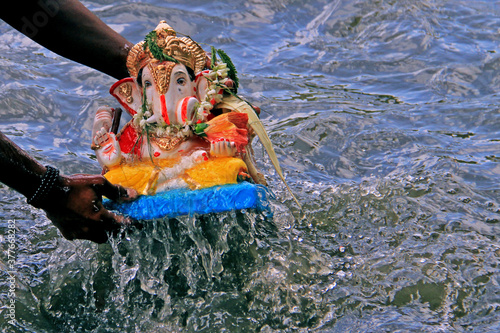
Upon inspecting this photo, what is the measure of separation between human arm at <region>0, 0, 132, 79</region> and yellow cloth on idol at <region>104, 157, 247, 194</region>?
31.9 inches

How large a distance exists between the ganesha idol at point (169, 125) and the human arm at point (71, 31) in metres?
0.39

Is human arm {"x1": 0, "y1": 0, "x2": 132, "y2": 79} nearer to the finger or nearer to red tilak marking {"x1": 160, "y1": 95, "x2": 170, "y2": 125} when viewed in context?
red tilak marking {"x1": 160, "y1": 95, "x2": 170, "y2": 125}

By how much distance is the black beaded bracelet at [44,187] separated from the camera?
10.1 feet

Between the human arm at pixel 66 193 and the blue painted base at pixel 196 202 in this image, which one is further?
the blue painted base at pixel 196 202

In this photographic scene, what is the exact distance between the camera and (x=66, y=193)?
10.3ft

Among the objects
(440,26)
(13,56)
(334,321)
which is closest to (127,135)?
(334,321)

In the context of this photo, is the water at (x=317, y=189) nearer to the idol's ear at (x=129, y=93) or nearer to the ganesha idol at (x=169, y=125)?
the ganesha idol at (x=169, y=125)

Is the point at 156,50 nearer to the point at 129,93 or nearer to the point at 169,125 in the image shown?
the point at 129,93

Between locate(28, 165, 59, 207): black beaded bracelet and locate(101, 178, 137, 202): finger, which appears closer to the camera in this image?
locate(28, 165, 59, 207): black beaded bracelet

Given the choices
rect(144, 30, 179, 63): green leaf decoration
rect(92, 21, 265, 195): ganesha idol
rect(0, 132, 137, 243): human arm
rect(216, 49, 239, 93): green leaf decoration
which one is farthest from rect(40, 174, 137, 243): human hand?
rect(216, 49, 239, 93): green leaf decoration

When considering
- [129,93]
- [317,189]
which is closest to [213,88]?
[129,93]

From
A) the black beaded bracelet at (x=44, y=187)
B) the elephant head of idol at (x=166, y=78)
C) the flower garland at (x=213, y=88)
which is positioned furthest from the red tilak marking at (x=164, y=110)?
the black beaded bracelet at (x=44, y=187)

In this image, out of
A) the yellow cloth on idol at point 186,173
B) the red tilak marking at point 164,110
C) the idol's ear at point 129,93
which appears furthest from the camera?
the idol's ear at point 129,93

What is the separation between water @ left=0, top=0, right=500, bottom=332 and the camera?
350 cm
